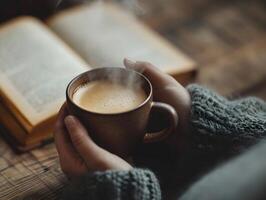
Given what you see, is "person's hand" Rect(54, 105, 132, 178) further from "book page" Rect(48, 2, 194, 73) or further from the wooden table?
"book page" Rect(48, 2, 194, 73)

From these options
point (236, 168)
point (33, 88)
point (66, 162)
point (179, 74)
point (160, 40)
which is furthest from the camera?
point (160, 40)

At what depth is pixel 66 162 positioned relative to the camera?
0.81 metres

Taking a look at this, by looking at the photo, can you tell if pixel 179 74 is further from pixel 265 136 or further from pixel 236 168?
pixel 236 168

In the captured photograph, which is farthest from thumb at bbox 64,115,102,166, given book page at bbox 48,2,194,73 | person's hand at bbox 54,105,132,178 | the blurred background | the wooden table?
the blurred background

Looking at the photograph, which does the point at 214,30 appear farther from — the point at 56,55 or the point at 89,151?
the point at 89,151

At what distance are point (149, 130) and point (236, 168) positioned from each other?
255mm

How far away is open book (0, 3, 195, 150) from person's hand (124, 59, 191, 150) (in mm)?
209

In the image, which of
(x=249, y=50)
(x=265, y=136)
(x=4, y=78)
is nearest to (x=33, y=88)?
(x=4, y=78)

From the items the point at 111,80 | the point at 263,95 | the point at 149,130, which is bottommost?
the point at 263,95

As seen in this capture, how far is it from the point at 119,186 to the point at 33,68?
1.65 ft


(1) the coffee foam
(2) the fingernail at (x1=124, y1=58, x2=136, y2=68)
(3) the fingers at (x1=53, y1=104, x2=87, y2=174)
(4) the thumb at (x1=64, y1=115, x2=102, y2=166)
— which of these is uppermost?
(2) the fingernail at (x1=124, y1=58, x2=136, y2=68)

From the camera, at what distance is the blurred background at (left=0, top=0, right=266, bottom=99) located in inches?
50.3

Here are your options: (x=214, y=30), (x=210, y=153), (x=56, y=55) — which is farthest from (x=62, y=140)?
(x=214, y=30)

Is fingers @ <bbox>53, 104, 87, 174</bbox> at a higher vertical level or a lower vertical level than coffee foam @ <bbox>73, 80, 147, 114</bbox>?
lower
